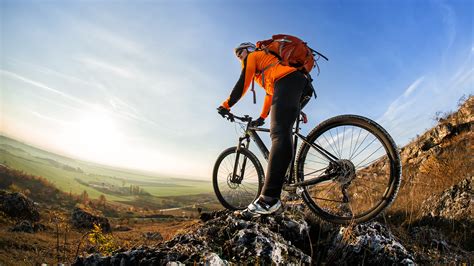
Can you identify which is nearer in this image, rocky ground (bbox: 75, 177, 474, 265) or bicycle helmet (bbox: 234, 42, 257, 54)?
rocky ground (bbox: 75, 177, 474, 265)

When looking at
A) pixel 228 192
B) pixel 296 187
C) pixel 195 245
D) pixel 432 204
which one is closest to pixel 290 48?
pixel 296 187

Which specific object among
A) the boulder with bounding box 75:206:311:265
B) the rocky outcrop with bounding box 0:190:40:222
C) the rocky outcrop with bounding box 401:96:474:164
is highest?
the rocky outcrop with bounding box 401:96:474:164

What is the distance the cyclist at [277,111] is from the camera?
406cm

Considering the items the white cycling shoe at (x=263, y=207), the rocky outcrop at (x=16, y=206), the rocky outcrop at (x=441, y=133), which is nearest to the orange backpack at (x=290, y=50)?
the white cycling shoe at (x=263, y=207)

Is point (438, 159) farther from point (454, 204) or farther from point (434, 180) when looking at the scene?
point (454, 204)

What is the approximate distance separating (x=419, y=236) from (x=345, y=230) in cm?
192

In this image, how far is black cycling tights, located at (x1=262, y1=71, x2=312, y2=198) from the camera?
4.07 meters

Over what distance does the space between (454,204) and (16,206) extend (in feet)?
171

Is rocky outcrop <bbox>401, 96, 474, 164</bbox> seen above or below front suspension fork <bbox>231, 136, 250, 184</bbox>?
above

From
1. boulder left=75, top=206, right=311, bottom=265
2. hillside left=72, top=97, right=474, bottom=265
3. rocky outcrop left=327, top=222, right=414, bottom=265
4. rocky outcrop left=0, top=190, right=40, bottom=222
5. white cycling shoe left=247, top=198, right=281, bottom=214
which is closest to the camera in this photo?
boulder left=75, top=206, right=311, bottom=265

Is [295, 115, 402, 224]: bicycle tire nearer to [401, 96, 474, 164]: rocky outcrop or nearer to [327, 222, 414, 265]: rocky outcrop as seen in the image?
[327, 222, 414, 265]: rocky outcrop

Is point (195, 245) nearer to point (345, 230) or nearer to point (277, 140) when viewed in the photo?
point (277, 140)

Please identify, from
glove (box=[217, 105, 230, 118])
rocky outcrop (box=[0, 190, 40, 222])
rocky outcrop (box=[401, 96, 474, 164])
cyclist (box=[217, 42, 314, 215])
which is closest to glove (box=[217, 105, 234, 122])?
glove (box=[217, 105, 230, 118])

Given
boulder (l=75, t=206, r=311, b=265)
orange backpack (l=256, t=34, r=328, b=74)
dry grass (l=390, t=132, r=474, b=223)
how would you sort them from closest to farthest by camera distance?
boulder (l=75, t=206, r=311, b=265) < orange backpack (l=256, t=34, r=328, b=74) < dry grass (l=390, t=132, r=474, b=223)
